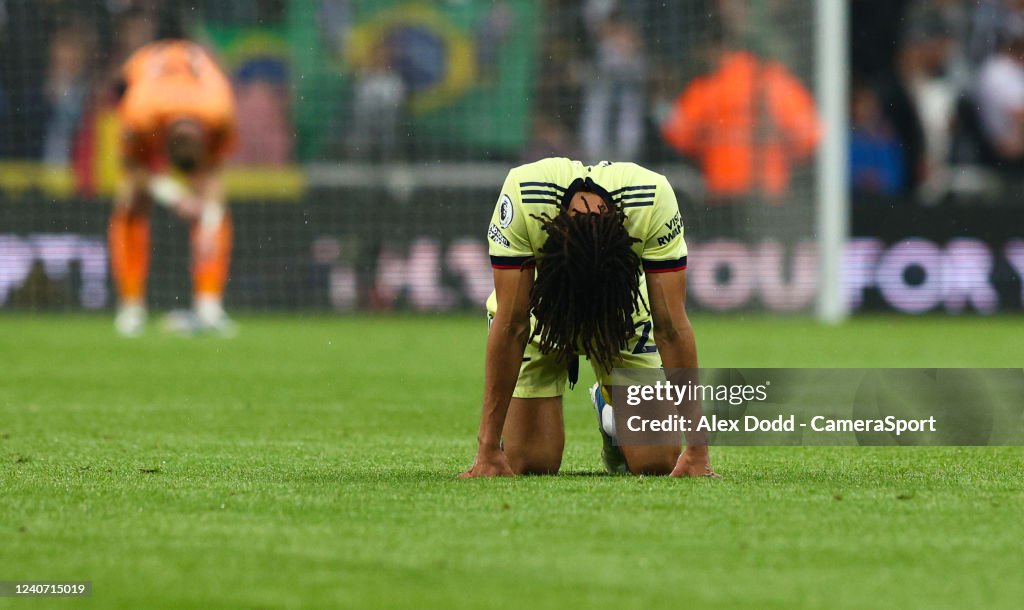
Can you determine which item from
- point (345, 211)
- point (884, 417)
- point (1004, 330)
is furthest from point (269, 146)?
point (884, 417)

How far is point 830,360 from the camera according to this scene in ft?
38.4

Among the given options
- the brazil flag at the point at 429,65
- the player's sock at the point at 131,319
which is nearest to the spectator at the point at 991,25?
the brazil flag at the point at 429,65

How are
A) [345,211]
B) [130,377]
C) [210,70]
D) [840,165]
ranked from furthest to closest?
[345,211] → [840,165] → [210,70] → [130,377]

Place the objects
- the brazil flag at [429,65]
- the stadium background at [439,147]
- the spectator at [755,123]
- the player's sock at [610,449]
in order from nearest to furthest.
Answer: the player's sock at [610,449], the spectator at [755,123], the stadium background at [439,147], the brazil flag at [429,65]

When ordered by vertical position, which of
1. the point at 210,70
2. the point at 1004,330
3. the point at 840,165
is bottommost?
the point at 1004,330

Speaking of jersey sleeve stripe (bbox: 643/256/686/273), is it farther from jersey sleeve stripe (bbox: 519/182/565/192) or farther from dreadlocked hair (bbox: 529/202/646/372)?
jersey sleeve stripe (bbox: 519/182/565/192)

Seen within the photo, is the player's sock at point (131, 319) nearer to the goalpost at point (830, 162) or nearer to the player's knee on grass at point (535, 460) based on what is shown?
the goalpost at point (830, 162)

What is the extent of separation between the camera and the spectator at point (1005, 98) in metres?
18.8

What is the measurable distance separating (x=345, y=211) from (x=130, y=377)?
6873 millimetres

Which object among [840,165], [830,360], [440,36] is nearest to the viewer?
[830,360]

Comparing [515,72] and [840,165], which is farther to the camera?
[515,72]

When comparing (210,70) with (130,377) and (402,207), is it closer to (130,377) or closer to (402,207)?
(402,207)

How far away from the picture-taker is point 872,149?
19047 millimetres

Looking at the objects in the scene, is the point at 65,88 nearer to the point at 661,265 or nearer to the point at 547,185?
the point at 547,185
